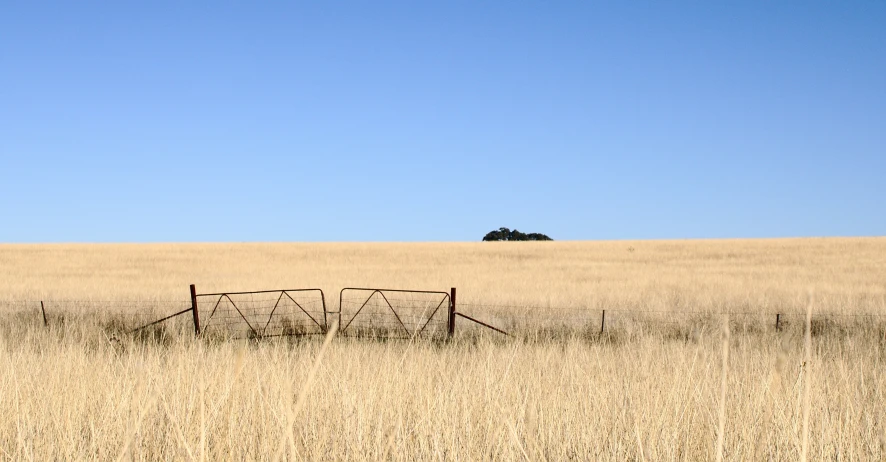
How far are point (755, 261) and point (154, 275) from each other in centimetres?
2729

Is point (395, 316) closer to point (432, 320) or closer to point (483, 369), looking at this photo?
point (432, 320)

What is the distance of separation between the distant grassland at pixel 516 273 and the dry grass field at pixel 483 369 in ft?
0.61

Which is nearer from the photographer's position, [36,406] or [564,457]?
[564,457]

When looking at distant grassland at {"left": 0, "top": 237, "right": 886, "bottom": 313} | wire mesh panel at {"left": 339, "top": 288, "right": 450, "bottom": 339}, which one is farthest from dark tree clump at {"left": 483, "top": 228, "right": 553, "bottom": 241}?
wire mesh panel at {"left": 339, "top": 288, "right": 450, "bottom": 339}

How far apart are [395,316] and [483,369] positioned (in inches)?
273

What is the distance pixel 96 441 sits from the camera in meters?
4.15

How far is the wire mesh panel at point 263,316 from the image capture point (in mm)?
12117

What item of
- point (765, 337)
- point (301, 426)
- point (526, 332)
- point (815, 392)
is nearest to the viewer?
point (301, 426)

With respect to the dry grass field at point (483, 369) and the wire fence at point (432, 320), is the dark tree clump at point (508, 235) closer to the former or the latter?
the dry grass field at point (483, 369)

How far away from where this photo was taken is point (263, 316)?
15469 mm

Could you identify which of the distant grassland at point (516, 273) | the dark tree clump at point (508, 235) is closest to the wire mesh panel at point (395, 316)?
the distant grassland at point (516, 273)

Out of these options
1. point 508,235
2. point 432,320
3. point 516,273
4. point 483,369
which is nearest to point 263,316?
point 432,320

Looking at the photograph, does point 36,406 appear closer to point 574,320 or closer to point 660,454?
point 660,454

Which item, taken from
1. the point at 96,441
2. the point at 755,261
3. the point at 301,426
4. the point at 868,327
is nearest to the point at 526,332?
the point at 868,327
